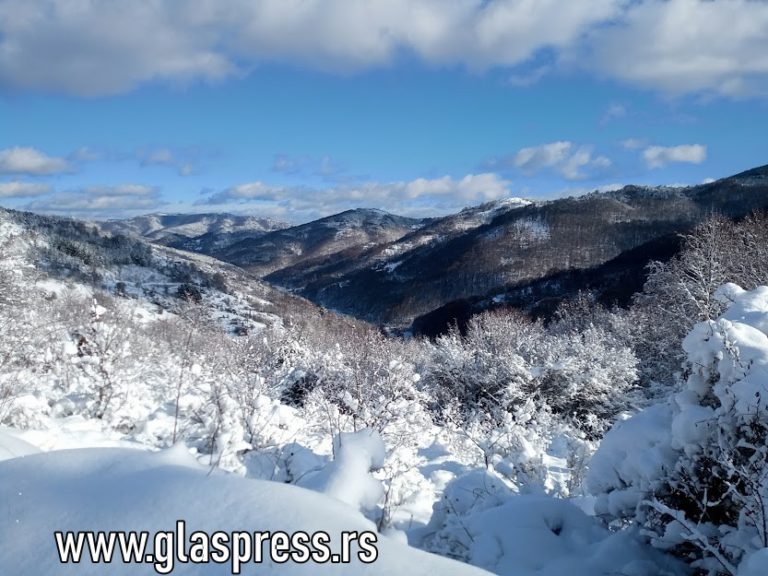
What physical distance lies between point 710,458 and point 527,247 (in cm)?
14395

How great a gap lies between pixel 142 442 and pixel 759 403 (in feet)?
27.7

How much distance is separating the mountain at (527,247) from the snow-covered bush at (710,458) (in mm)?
106993

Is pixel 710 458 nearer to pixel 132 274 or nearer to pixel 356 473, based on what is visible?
pixel 356 473

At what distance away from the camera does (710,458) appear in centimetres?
384

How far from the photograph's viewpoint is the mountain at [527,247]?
12950 centimetres

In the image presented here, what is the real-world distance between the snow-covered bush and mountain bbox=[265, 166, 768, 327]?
10699cm

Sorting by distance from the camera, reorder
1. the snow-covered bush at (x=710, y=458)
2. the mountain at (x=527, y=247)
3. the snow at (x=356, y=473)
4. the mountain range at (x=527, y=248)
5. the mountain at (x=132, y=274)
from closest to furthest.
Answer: the snow-covered bush at (x=710, y=458)
the snow at (x=356, y=473)
the mountain at (x=132, y=274)
the mountain range at (x=527, y=248)
the mountain at (x=527, y=247)

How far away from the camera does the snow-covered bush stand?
11.4 ft

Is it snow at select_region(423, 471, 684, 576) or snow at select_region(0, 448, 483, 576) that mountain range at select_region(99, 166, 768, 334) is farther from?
snow at select_region(0, 448, 483, 576)

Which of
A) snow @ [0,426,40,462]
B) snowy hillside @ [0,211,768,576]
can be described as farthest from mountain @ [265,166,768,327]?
snow @ [0,426,40,462]

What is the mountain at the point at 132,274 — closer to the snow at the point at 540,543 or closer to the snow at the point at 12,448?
the snow at the point at 12,448

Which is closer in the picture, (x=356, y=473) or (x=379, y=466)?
(x=356, y=473)

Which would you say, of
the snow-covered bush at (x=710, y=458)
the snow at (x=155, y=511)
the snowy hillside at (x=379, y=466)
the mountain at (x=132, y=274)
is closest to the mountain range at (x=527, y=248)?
the mountain at (x=132, y=274)

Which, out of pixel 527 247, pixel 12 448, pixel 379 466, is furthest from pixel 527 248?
pixel 12 448
